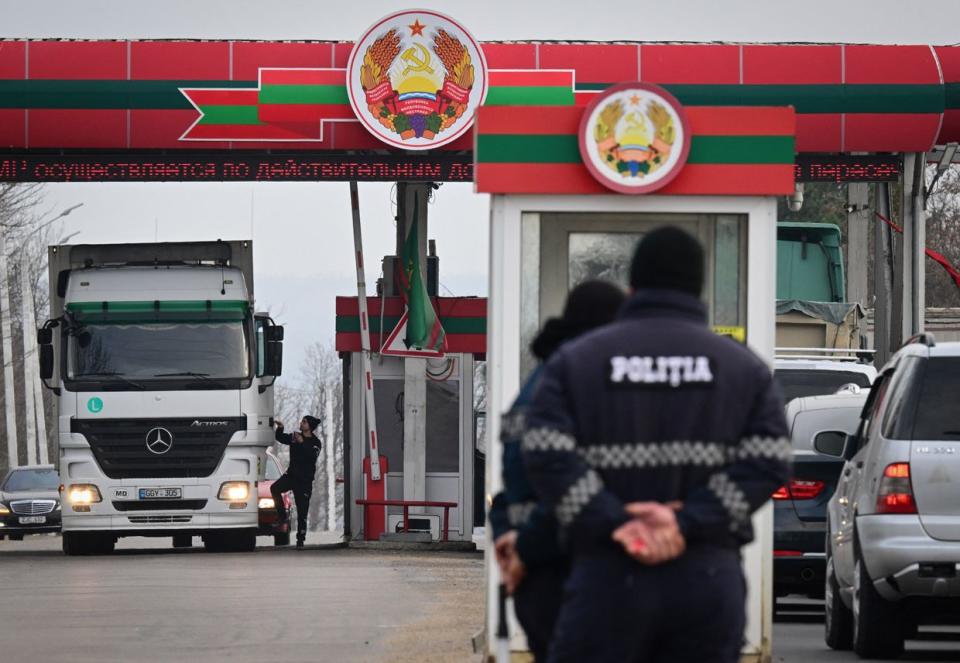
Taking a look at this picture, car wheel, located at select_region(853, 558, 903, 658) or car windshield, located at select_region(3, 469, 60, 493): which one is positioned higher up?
car wheel, located at select_region(853, 558, 903, 658)

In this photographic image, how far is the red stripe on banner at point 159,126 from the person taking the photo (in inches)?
989

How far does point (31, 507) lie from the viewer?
43.3 metres

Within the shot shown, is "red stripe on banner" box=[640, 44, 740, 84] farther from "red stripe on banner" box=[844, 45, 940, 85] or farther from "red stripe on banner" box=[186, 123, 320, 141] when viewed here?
"red stripe on banner" box=[186, 123, 320, 141]

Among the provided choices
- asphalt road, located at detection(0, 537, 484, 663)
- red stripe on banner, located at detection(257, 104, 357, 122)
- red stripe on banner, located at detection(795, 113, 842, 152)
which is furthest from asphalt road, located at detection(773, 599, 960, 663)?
red stripe on banner, located at detection(257, 104, 357, 122)

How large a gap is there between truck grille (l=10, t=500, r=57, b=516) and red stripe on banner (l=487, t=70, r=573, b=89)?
20922 millimetres

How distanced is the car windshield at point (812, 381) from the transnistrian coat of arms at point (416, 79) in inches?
263

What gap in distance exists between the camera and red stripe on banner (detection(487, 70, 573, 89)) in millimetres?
25234

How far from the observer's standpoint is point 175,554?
26859mm

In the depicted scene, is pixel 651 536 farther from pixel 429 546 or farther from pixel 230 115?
pixel 429 546

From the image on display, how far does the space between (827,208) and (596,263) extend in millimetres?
72514

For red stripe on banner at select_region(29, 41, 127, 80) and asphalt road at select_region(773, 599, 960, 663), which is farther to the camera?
red stripe on banner at select_region(29, 41, 127, 80)

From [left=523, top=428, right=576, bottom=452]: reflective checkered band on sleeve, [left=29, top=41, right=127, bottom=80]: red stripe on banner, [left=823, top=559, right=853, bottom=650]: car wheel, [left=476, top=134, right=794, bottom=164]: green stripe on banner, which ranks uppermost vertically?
[left=29, top=41, right=127, bottom=80]: red stripe on banner

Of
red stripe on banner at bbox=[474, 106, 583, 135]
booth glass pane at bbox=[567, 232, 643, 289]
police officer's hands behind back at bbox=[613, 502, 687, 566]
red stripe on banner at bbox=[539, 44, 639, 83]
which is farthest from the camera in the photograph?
red stripe on banner at bbox=[539, 44, 639, 83]

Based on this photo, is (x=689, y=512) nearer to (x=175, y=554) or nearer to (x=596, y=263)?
(x=596, y=263)
